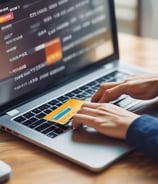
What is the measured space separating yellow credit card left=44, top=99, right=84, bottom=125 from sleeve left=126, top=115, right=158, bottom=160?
175 millimetres

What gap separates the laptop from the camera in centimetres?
107

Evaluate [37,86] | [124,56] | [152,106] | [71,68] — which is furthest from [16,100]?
[124,56]

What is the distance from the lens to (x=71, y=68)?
1.37 m

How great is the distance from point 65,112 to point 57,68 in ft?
0.64

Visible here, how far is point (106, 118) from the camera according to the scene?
3.57 feet

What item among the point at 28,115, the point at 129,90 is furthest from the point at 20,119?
the point at 129,90

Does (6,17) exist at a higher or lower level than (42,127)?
higher

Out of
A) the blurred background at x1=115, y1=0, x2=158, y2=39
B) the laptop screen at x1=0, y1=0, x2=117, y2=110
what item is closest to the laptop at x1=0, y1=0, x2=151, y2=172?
the laptop screen at x1=0, y1=0, x2=117, y2=110

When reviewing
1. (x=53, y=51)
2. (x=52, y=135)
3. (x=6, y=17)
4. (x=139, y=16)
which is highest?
(x=6, y=17)

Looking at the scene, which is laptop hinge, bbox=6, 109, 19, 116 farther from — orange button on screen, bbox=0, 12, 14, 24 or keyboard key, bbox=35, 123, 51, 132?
orange button on screen, bbox=0, 12, 14, 24

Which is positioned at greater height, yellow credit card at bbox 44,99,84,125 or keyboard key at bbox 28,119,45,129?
yellow credit card at bbox 44,99,84,125

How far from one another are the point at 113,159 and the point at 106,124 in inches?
3.7

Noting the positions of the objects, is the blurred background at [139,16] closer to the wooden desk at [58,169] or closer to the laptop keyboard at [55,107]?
the laptop keyboard at [55,107]

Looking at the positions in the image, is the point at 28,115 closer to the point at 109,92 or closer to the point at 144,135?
the point at 109,92
